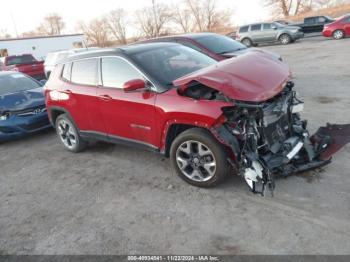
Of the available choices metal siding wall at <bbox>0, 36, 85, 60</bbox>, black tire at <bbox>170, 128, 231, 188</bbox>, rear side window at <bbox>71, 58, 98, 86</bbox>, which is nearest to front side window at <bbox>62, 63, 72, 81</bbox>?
rear side window at <bbox>71, 58, 98, 86</bbox>

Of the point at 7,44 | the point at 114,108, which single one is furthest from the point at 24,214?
the point at 7,44

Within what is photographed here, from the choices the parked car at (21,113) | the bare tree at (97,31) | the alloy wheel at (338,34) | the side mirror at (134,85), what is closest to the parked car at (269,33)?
the alloy wheel at (338,34)

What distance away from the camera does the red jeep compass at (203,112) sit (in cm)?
376

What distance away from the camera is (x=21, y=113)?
7.07 m

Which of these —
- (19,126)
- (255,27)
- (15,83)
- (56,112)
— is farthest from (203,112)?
(255,27)

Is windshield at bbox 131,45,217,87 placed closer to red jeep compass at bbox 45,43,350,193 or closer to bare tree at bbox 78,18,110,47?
red jeep compass at bbox 45,43,350,193

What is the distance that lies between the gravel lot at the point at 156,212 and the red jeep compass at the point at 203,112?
0.25 metres

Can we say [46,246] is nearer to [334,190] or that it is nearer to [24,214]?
[24,214]

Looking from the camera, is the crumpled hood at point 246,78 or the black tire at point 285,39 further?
the black tire at point 285,39

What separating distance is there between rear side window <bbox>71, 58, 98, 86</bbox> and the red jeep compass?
2 centimetres

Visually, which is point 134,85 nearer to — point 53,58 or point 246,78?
point 246,78

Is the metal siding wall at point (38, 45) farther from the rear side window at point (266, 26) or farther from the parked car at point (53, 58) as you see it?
the rear side window at point (266, 26)

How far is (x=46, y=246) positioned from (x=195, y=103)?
7.41 ft

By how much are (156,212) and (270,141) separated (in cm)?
163
